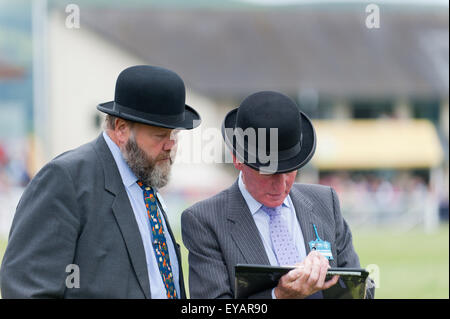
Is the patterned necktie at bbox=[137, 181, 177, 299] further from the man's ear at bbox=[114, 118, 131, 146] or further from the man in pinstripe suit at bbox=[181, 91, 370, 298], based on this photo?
the man's ear at bbox=[114, 118, 131, 146]

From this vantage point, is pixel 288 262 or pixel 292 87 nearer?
pixel 288 262

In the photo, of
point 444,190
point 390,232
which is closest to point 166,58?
point 444,190

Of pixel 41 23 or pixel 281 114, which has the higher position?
pixel 41 23

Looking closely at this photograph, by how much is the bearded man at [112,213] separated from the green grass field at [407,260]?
7014mm

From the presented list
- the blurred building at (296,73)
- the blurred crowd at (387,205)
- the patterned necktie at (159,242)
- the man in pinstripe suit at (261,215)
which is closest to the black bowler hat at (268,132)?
the man in pinstripe suit at (261,215)

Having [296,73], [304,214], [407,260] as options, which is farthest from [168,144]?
[296,73]

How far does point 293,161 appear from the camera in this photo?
3047mm

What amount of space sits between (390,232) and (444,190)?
679 centimetres

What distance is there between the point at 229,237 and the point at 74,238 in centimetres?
71

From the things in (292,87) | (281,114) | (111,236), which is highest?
(292,87)

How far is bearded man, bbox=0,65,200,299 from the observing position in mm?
2789

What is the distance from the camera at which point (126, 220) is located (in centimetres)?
299
